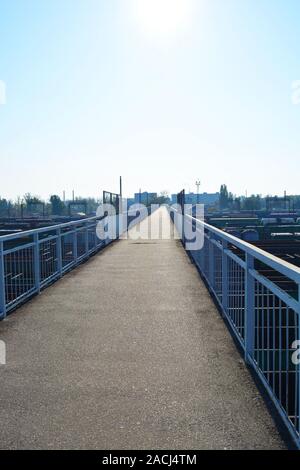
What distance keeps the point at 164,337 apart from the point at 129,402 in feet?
6.26

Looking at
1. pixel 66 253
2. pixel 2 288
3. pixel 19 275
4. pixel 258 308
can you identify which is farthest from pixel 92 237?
pixel 258 308

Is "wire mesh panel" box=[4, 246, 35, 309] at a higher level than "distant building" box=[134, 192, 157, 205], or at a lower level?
lower

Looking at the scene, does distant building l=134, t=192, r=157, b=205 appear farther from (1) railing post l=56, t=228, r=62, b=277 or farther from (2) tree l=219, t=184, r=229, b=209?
(1) railing post l=56, t=228, r=62, b=277

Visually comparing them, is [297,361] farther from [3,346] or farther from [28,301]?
[28,301]

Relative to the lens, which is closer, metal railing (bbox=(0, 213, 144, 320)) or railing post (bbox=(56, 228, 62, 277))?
metal railing (bbox=(0, 213, 144, 320))

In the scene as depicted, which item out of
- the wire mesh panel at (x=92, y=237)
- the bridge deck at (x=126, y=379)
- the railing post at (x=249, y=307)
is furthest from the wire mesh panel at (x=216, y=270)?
the wire mesh panel at (x=92, y=237)

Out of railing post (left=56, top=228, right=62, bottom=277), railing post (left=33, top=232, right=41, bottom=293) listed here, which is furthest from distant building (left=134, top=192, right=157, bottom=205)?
railing post (left=33, top=232, right=41, bottom=293)

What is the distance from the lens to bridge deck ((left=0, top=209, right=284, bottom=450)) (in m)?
3.41

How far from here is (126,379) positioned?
447 centimetres

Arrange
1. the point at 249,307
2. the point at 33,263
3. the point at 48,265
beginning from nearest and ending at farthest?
the point at 249,307 → the point at 33,263 → the point at 48,265

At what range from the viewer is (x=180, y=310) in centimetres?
730

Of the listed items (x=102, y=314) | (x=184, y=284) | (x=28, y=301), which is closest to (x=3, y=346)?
(x=102, y=314)

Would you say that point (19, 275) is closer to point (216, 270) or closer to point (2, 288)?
point (2, 288)

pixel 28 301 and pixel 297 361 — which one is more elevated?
pixel 297 361
